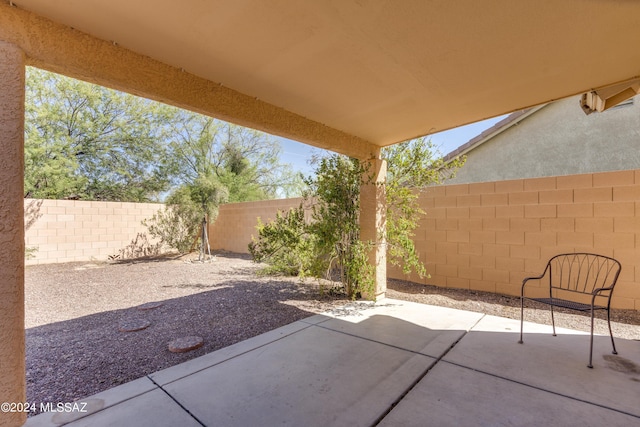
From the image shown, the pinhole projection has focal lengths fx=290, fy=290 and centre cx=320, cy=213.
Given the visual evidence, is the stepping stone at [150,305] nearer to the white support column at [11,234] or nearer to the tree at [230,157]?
the white support column at [11,234]

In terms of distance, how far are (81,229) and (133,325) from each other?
763cm

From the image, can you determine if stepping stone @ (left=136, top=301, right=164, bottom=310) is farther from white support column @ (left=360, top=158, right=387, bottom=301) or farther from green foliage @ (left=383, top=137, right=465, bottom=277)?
green foliage @ (left=383, top=137, right=465, bottom=277)

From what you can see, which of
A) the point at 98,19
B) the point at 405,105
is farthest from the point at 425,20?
the point at 98,19

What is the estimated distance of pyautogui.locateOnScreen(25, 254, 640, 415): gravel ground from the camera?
2.53m

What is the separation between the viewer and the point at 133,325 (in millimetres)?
3547

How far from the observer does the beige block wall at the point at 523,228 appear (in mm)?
3752

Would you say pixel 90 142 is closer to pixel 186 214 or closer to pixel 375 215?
pixel 186 214

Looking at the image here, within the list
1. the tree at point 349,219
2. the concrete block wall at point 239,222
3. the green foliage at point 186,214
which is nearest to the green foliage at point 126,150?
the green foliage at point 186,214

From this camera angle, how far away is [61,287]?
18.5 feet

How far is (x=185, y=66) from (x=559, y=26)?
277cm

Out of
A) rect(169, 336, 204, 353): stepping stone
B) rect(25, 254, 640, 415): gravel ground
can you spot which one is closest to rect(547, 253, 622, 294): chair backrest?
rect(25, 254, 640, 415): gravel ground

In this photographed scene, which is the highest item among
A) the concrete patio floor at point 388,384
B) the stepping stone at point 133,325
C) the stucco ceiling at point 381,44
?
the stucco ceiling at point 381,44

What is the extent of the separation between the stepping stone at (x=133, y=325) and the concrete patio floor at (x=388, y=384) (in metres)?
1.30

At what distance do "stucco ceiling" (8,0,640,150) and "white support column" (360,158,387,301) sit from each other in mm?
1552
